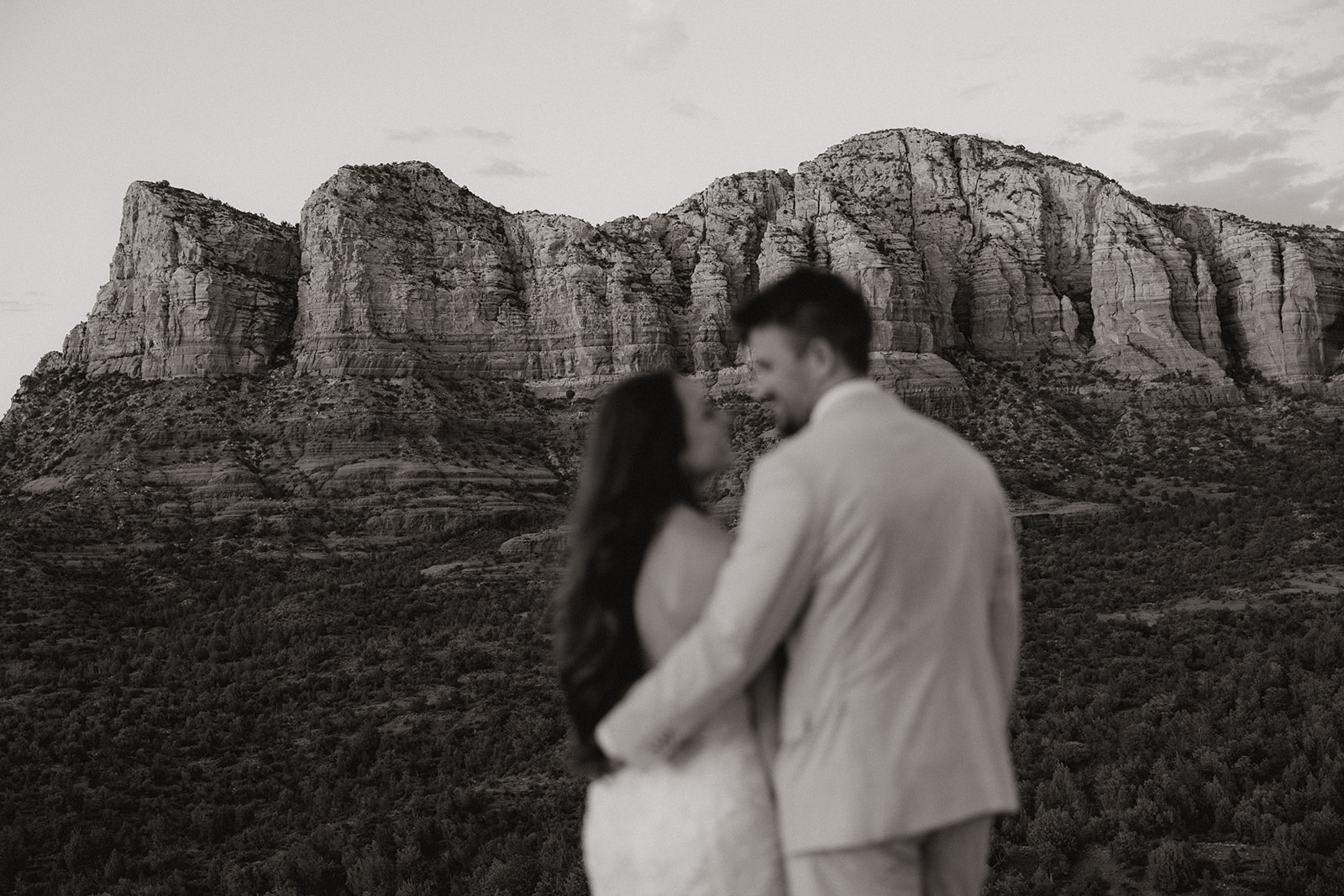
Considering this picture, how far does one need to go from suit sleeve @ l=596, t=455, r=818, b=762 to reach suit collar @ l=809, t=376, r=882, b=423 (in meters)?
0.24

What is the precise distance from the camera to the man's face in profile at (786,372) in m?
2.43

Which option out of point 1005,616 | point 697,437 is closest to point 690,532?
point 697,437

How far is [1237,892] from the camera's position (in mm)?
8734

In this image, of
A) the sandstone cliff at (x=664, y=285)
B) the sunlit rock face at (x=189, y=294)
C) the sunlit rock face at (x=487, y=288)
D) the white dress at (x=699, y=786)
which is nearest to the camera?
the white dress at (x=699, y=786)

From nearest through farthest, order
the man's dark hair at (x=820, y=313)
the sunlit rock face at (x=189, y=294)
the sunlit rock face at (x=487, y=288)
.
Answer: the man's dark hair at (x=820, y=313), the sunlit rock face at (x=189, y=294), the sunlit rock face at (x=487, y=288)

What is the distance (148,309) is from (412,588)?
40356mm

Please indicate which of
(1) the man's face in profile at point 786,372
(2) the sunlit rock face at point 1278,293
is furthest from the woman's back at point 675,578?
(2) the sunlit rock face at point 1278,293

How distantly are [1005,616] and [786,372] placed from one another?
815 millimetres

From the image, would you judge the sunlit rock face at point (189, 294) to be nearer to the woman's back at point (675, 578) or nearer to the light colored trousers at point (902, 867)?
the woman's back at point (675, 578)

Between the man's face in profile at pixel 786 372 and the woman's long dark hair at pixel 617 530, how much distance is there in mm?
244

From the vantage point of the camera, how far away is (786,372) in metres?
2.45

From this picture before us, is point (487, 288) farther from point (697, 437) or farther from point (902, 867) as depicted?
point (902, 867)

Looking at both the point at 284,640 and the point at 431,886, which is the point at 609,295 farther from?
the point at 431,886

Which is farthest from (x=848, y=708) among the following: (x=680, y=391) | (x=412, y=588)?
(x=412, y=588)
